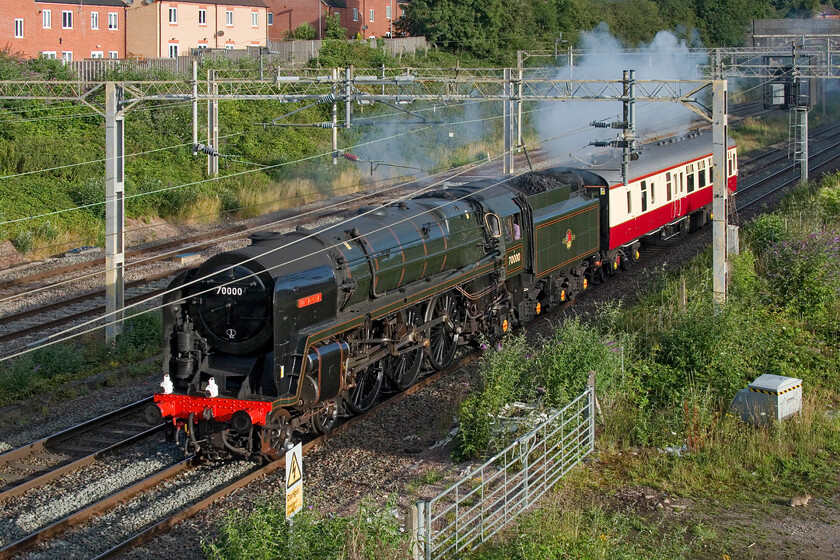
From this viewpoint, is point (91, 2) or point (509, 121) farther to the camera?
point (91, 2)

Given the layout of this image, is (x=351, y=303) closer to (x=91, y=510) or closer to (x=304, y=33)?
(x=91, y=510)

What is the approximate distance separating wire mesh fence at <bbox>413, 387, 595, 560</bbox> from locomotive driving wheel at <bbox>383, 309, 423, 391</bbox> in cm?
414

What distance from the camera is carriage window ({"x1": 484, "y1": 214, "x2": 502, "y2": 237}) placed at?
18.9 m

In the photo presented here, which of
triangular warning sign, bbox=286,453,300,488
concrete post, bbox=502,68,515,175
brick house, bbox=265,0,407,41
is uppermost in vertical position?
brick house, bbox=265,0,407,41

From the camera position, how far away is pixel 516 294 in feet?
67.7

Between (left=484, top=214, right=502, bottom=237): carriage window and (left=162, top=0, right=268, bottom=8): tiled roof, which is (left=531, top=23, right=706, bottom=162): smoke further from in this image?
(left=484, top=214, right=502, bottom=237): carriage window

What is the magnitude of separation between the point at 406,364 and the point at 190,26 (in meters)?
43.2

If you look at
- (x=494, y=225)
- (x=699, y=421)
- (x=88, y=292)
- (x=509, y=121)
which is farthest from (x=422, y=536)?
(x=509, y=121)

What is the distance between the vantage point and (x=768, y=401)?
44.2ft

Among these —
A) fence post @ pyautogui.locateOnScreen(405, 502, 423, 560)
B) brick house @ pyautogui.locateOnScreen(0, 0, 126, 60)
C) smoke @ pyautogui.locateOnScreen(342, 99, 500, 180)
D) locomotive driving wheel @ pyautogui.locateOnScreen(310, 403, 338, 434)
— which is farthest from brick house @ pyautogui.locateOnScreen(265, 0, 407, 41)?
fence post @ pyautogui.locateOnScreen(405, 502, 423, 560)

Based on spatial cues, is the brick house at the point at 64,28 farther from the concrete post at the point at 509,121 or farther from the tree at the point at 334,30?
the concrete post at the point at 509,121

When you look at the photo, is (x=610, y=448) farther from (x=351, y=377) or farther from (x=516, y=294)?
(x=516, y=294)

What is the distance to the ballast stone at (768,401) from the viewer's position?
1341 cm

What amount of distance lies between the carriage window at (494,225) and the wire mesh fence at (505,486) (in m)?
6.45
